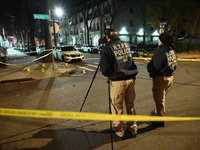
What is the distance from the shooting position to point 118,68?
2682 mm

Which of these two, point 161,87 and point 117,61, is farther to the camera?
point 161,87

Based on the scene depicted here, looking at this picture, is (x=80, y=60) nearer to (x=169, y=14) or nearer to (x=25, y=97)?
(x=25, y=97)

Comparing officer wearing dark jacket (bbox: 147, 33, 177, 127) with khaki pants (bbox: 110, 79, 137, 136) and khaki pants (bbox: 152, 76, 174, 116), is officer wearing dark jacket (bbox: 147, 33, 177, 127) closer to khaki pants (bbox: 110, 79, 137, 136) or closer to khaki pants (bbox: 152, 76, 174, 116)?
khaki pants (bbox: 152, 76, 174, 116)

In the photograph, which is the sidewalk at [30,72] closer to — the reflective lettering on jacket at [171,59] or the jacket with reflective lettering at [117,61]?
the jacket with reflective lettering at [117,61]

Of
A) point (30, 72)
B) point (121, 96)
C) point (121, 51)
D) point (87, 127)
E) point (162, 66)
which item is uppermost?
point (121, 51)

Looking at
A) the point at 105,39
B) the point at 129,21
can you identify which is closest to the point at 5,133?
the point at 105,39

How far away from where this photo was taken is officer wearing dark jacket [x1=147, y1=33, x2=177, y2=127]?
9.78 feet

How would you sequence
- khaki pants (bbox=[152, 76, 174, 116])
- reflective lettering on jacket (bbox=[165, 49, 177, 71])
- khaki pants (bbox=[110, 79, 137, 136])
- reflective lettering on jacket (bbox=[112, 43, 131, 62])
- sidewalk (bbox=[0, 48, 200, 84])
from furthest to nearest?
sidewalk (bbox=[0, 48, 200, 84])
khaki pants (bbox=[152, 76, 174, 116])
reflective lettering on jacket (bbox=[165, 49, 177, 71])
khaki pants (bbox=[110, 79, 137, 136])
reflective lettering on jacket (bbox=[112, 43, 131, 62])

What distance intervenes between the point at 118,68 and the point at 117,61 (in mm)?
121

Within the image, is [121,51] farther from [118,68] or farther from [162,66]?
[162,66]

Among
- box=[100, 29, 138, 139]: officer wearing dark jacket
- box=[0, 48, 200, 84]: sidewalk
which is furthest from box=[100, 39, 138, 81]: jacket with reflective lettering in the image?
box=[0, 48, 200, 84]: sidewalk

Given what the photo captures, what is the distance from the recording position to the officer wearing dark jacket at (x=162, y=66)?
9.78 feet

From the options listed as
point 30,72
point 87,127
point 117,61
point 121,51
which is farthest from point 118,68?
point 30,72

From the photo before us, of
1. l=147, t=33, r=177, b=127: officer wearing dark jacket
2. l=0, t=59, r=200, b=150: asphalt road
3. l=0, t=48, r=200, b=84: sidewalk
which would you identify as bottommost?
l=0, t=59, r=200, b=150: asphalt road
